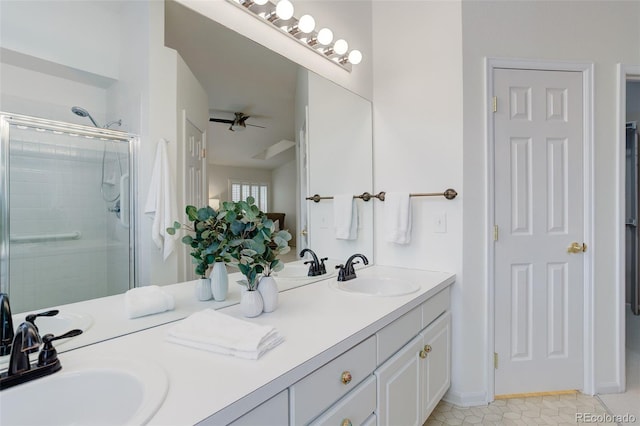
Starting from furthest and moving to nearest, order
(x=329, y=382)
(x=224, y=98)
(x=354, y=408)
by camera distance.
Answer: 1. (x=224, y=98)
2. (x=354, y=408)
3. (x=329, y=382)

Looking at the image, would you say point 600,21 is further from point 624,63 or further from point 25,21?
point 25,21

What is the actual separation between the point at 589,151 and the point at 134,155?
241 cm

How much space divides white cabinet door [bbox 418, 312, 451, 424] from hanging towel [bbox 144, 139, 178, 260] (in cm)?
120

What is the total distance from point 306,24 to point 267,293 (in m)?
1.39

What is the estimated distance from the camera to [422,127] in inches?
81.5

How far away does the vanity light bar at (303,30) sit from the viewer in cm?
155

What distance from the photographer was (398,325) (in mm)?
1335

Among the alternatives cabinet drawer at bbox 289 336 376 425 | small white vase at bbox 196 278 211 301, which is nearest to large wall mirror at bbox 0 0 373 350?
small white vase at bbox 196 278 211 301

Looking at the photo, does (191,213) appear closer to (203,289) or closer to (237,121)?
(203,289)

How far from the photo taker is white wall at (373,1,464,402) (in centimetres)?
195

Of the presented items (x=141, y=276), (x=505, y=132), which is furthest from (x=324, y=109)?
(x=141, y=276)

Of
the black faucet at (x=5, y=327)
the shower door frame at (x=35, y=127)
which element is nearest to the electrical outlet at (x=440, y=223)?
the shower door frame at (x=35, y=127)

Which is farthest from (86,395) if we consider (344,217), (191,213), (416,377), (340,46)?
(340,46)

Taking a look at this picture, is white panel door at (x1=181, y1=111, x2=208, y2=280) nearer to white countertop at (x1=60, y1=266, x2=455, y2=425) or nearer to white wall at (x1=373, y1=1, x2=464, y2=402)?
white countertop at (x1=60, y1=266, x2=455, y2=425)
